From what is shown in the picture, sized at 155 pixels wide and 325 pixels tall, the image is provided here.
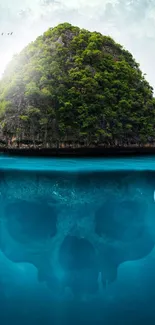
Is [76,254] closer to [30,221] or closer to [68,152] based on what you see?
[30,221]

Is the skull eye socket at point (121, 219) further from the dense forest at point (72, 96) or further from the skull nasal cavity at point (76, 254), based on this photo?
the dense forest at point (72, 96)

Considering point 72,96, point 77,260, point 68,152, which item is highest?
point 72,96

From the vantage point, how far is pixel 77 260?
315 centimetres

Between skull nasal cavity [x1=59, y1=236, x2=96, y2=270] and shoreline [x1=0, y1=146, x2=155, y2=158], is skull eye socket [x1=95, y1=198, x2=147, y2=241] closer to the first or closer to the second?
skull nasal cavity [x1=59, y1=236, x2=96, y2=270]

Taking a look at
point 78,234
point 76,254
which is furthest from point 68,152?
point 76,254

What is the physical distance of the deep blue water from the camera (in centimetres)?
223

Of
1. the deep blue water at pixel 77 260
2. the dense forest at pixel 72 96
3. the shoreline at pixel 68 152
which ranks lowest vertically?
the deep blue water at pixel 77 260

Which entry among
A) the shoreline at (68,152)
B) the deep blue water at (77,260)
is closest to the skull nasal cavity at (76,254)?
the deep blue water at (77,260)

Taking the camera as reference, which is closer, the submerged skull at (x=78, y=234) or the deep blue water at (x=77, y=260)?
the deep blue water at (x=77, y=260)

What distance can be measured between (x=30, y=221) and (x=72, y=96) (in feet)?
51.1

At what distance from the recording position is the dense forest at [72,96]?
18297mm

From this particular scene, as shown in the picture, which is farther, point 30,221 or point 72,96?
point 72,96

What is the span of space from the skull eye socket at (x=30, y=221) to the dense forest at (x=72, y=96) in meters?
12.7

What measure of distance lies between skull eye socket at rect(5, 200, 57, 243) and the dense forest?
41.5 feet
